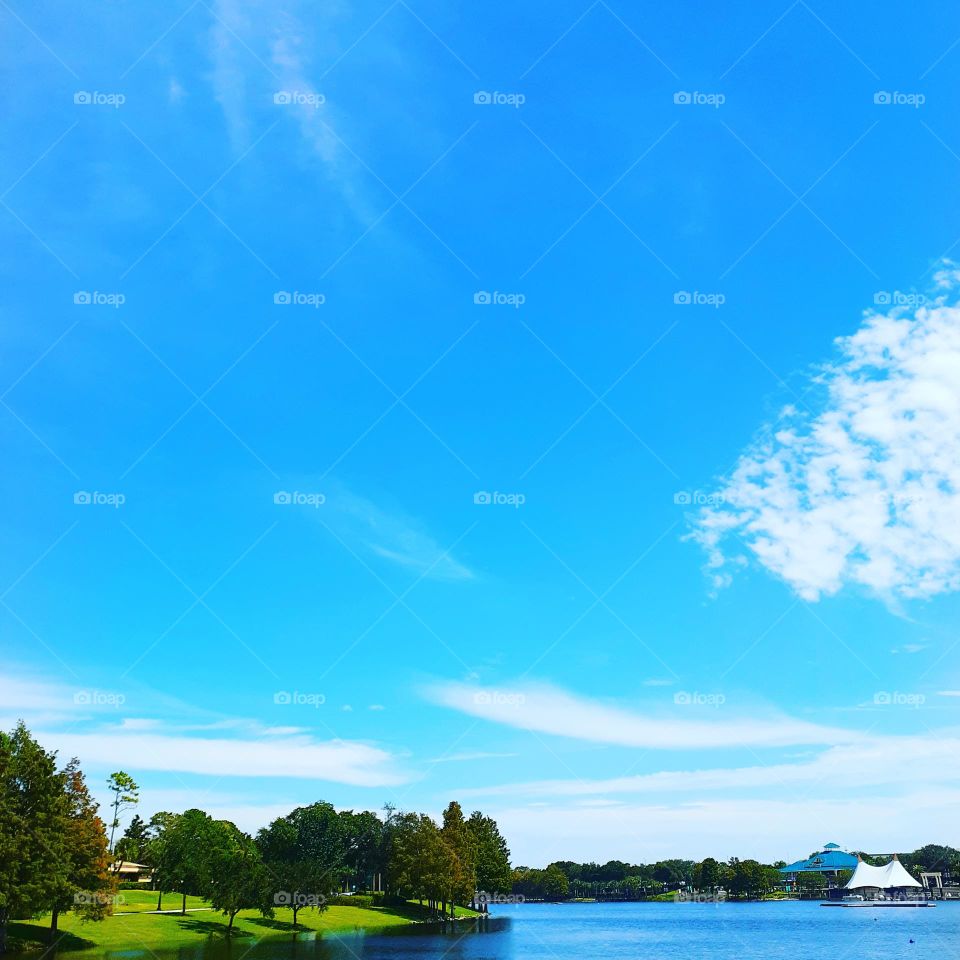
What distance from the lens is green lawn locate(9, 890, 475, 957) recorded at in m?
69.9

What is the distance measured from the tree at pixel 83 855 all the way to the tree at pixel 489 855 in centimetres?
8057

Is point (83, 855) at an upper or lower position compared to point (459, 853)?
upper

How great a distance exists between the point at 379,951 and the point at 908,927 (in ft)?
293

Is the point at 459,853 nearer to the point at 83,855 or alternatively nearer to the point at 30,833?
the point at 83,855

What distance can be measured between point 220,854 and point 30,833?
171 ft

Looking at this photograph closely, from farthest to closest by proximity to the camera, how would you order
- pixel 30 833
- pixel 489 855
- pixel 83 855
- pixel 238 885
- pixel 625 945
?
pixel 489 855 → pixel 625 945 → pixel 238 885 → pixel 83 855 → pixel 30 833

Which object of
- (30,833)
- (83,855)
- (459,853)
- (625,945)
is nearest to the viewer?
(30,833)

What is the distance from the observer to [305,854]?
152 m

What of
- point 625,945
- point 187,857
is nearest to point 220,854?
point 187,857

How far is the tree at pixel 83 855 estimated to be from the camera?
6475 cm

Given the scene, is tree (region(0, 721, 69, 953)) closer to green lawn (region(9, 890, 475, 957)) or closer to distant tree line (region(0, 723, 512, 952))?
distant tree line (region(0, 723, 512, 952))

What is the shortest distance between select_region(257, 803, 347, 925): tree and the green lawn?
250 cm

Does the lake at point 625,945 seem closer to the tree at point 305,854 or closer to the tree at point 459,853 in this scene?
the tree at point 459,853

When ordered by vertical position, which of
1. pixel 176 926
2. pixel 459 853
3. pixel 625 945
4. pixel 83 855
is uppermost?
pixel 83 855
